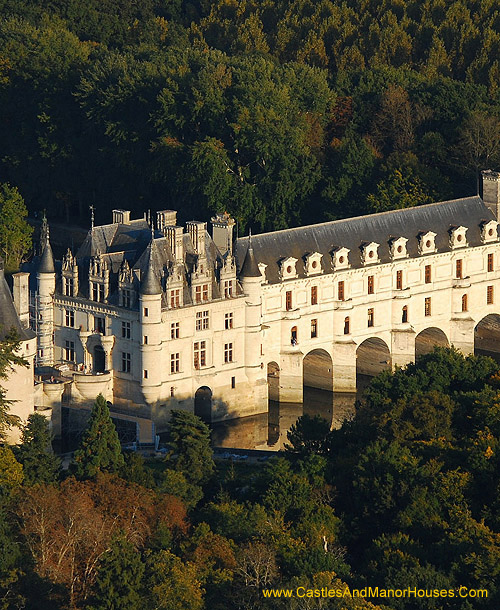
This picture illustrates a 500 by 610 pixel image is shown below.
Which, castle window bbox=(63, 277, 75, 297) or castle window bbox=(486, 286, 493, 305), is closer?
castle window bbox=(63, 277, 75, 297)

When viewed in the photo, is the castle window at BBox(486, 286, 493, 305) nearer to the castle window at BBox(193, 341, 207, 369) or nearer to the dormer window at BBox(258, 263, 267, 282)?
the dormer window at BBox(258, 263, 267, 282)

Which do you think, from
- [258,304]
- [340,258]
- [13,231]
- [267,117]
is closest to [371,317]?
[340,258]

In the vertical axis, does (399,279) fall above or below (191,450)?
above

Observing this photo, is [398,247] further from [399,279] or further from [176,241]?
[176,241]

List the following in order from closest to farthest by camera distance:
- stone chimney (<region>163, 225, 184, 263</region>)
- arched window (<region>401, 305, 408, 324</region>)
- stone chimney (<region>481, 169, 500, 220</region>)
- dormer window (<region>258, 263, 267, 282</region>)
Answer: stone chimney (<region>163, 225, 184, 263</region>)
dormer window (<region>258, 263, 267, 282</region>)
arched window (<region>401, 305, 408, 324</region>)
stone chimney (<region>481, 169, 500, 220</region>)

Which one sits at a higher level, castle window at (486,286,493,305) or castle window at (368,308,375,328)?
castle window at (486,286,493,305)

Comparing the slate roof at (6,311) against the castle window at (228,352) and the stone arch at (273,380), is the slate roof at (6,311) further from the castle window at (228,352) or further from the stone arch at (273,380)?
the stone arch at (273,380)

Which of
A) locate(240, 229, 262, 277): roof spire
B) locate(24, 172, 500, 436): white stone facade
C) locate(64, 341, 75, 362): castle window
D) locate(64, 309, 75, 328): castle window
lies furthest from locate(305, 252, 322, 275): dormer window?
locate(64, 341, 75, 362): castle window

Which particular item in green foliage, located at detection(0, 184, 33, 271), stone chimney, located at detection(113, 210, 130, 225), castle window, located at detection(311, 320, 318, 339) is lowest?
castle window, located at detection(311, 320, 318, 339)
